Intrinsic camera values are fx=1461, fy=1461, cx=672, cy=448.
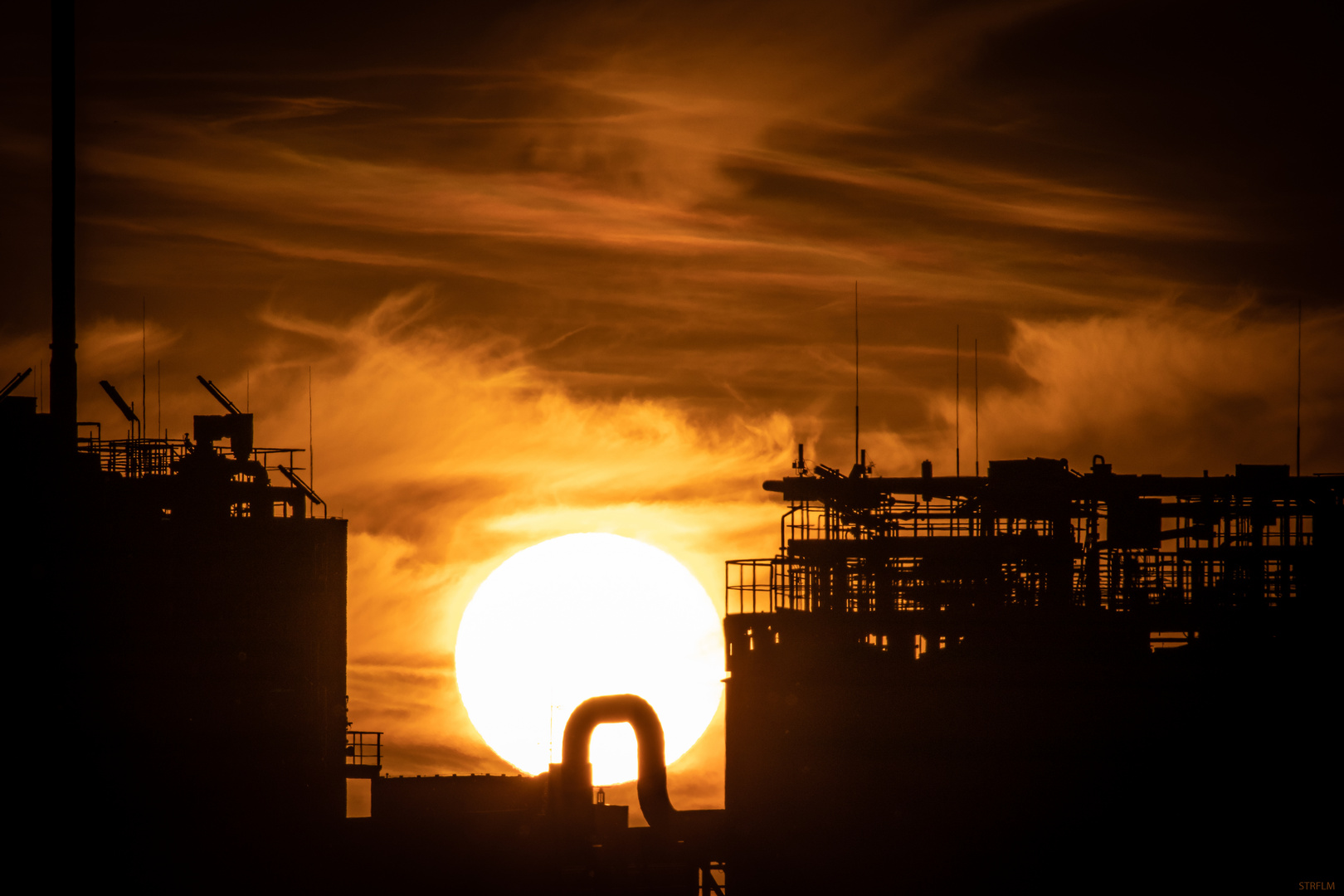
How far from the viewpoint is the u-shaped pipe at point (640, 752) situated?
97.5ft

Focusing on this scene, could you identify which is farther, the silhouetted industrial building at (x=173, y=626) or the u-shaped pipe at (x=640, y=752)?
the silhouetted industrial building at (x=173, y=626)

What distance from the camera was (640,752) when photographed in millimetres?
30266

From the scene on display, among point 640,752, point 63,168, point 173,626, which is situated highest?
point 63,168

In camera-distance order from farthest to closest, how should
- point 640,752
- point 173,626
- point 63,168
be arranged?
point 63,168 < point 173,626 < point 640,752

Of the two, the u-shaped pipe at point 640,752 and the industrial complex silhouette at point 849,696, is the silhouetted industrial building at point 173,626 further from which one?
the u-shaped pipe at point 640,752

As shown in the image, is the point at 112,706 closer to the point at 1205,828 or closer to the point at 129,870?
the point at 129,870

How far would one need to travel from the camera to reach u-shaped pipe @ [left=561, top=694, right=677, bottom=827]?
29719 millimetres

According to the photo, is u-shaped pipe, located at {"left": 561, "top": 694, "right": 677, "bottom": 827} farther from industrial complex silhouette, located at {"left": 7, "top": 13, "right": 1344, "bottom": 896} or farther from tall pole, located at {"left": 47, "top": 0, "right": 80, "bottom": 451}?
tall pole, located at {"left": 47, "top": 0, "right": 80, "bottom": 451}

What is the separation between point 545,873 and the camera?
29.9 m

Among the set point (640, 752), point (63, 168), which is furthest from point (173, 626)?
point (63, 168)

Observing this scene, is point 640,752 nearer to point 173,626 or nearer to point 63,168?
point 173,626

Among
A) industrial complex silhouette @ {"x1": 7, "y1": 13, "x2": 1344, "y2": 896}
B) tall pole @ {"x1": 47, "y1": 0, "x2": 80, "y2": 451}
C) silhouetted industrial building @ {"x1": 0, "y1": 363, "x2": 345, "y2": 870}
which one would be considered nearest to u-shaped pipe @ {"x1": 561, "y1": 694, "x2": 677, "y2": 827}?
industrial complex silhouette @ {"x1": 7, "y1": 13, "x2": 1344, "y2": 896}

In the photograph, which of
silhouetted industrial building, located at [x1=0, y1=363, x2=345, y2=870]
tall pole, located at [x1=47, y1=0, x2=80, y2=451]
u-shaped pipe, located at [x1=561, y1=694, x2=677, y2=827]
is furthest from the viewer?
tall pole, located at [x1=47, y1=0, x2=80, y2=451]

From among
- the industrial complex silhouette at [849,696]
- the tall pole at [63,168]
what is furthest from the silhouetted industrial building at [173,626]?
the tall pole at [63,168]
